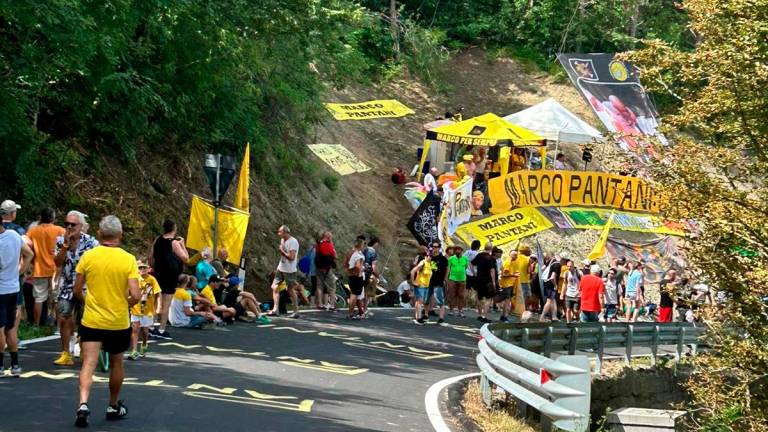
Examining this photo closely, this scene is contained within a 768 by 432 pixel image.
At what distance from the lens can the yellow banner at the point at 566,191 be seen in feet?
122

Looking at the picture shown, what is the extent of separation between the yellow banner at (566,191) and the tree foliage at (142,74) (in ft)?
23.5

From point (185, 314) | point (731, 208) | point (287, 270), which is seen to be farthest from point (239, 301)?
point (731, 208)

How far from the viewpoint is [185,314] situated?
1938cm

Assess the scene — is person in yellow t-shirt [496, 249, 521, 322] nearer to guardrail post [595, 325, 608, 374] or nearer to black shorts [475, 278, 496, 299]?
black shorts [475, 278, 496, 299]

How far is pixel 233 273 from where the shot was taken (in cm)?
2414

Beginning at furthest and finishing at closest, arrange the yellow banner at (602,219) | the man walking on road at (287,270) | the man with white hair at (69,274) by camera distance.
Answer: the yellow banner at (602,219), the man walking on road at (287,270), the man with white hair at (69,274)

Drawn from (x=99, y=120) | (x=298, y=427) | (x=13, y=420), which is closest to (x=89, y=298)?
(x=13, y=420)

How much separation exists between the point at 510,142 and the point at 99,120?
53.7 feet

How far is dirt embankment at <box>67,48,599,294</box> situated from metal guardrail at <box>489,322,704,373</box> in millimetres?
9704

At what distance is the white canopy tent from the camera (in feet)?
130

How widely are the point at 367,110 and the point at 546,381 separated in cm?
2741

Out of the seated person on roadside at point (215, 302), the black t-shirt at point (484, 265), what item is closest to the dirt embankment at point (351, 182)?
the seated person on roadside at point (215, 302)

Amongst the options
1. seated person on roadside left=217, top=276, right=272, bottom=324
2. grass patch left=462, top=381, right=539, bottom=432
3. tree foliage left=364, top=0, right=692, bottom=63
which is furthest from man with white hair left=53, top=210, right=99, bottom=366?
tree foliage left=364, top=0, right=692, bottom=63

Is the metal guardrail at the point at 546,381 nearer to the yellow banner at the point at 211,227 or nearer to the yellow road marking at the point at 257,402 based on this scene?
the yellow road marking at the point at 257,402
